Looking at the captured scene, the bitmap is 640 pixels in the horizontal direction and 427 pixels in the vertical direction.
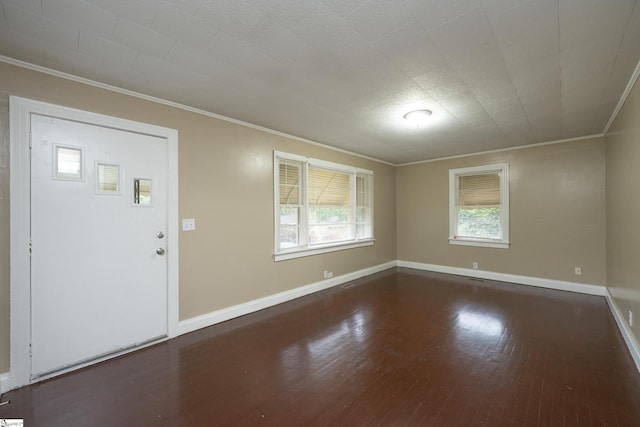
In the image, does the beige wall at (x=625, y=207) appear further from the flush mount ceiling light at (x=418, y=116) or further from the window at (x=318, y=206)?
the window at (x=318, y=206)

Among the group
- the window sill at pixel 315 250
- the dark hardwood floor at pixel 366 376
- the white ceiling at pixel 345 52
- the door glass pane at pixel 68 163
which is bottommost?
the dark hardwood floor at pixel 366 376

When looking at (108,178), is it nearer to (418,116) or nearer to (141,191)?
(141,191)

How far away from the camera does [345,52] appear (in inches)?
80.7

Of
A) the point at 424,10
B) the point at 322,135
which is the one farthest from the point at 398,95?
the point at 322,135

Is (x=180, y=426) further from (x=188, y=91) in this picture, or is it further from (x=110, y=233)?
(x=188, y=91)

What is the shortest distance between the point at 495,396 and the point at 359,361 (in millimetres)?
1036

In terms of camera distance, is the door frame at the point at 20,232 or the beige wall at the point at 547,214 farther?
the beige wall at the point at 547,214

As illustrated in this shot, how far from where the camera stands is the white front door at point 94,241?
2.24 metres

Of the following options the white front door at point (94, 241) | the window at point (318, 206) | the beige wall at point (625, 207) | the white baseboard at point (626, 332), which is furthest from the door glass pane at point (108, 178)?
the white baseboard at point (626, 332)

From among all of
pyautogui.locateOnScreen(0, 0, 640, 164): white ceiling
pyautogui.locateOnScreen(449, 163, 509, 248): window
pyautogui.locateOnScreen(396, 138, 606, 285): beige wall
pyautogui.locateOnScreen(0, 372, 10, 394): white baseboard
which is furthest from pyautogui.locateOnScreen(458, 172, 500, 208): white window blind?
pyautogui.locateOnScreen(0, 372, 10, 394): white baseboard

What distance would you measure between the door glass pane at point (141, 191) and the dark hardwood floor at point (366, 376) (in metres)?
1.47

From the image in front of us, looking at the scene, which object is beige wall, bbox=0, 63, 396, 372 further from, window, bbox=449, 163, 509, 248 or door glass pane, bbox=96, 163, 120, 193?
window, bbox=449, 163, 509, 248

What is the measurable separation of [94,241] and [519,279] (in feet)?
20.5

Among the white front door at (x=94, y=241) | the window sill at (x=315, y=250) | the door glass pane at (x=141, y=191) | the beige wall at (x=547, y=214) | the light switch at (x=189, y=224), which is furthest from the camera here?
the beige wall at (x=547, y=214)
